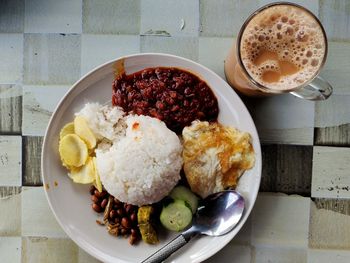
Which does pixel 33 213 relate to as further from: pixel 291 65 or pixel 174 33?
pixel 291 65

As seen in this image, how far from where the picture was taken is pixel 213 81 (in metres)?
1.63

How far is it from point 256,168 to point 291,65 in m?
0.34

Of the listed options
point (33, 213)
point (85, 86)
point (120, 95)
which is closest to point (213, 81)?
point (120, 95)

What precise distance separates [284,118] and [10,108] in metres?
0.93

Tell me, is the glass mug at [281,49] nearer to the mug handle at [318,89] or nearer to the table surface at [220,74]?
the mug handle at [318,89]

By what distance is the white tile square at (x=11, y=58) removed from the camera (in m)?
1.74

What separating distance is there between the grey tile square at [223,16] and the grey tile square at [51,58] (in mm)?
431

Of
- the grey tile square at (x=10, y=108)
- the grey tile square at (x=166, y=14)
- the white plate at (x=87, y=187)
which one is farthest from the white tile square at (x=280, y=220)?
the grey tile square at (x=10, y=108)

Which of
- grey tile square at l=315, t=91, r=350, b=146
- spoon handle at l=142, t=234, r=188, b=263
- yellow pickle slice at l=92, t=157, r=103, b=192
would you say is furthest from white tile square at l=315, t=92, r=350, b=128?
yellow pickle slice at l=92, t=157, r=103, b=192

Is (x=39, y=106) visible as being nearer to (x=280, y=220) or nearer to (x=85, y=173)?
(x=85, y=173)

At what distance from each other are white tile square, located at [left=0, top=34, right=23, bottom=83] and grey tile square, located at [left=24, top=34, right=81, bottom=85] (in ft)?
0.07

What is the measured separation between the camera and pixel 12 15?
1.75 metres

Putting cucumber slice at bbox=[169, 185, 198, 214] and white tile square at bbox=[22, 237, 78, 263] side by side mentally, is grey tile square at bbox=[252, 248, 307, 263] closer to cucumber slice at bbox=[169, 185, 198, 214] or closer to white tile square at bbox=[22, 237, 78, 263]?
cucumber slice at bbox=[169, 185, 198, 214]

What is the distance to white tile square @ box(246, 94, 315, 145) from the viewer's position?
5.67ft
